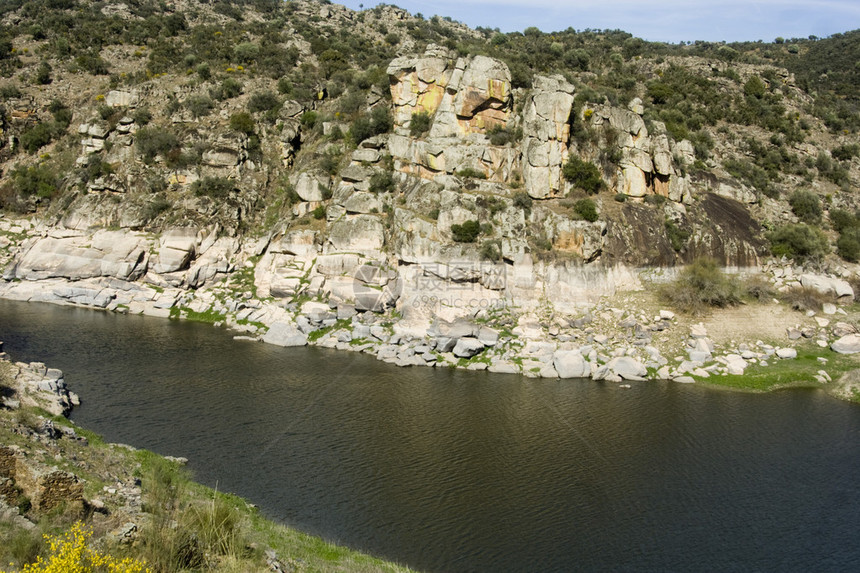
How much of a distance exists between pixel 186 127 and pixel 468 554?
54.0 meters

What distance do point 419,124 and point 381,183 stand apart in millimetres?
6962

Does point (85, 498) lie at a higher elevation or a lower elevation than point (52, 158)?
lower

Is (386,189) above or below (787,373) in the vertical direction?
above

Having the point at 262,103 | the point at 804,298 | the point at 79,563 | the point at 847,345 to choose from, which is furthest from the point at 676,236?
the point at 79,563

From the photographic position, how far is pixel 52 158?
5850 cm

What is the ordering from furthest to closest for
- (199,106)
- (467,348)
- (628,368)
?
(199,106)
(467,348)
(628,368)

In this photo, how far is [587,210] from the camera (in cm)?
4369

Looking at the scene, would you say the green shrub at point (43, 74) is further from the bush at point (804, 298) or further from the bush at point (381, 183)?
the bush at point (804, 298)

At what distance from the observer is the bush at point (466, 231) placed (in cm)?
4331

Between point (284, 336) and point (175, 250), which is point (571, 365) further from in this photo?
point (175, 250)

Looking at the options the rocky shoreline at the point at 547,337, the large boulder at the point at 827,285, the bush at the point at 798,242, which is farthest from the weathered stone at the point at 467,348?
the bush at the point at 798,242

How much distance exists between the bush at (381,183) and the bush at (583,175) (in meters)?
14.5

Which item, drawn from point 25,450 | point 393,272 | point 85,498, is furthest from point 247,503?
point 393,272

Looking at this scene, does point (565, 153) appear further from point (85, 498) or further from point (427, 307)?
point (85, 498)
